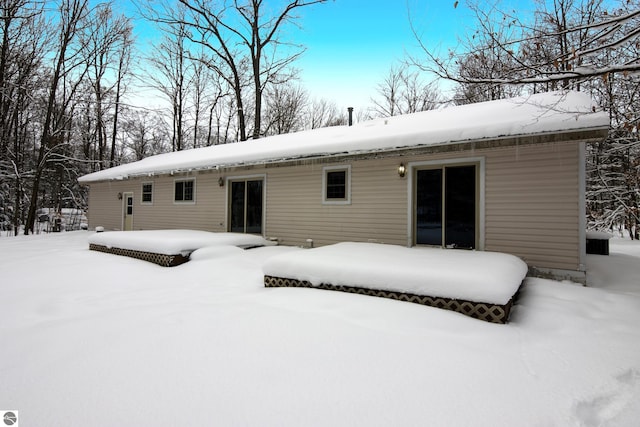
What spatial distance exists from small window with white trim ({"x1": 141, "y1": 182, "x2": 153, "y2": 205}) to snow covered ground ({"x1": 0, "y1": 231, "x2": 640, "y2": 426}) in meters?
8.48

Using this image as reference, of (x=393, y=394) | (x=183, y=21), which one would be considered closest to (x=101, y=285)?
(x=393, y=394)

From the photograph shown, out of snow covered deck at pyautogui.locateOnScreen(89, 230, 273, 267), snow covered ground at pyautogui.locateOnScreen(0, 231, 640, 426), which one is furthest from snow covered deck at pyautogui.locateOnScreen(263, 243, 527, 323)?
snow covered deck at pyautogui.locateOnScreen(89, 230, 273, 267)

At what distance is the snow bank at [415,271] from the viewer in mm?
3527

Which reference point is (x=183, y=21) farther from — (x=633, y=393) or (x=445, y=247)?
(x=633, y=393)

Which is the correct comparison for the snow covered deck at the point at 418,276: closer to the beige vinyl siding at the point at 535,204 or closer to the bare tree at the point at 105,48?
the beige vinyl siding at the point at 535,204

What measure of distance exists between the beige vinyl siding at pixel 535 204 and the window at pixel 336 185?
9.91 feet

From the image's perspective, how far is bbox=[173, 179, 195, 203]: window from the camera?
10820 millimetres

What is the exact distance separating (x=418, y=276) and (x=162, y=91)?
23282mm

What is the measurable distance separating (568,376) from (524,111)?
5251mm

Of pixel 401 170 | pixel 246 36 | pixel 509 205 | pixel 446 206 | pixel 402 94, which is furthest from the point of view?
pixel 402 94

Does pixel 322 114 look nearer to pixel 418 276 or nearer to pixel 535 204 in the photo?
pixel 535 204

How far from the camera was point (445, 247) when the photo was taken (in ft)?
21.1

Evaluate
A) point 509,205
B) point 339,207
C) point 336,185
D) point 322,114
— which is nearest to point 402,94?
point 322,114

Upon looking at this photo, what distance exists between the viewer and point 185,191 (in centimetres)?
1103
